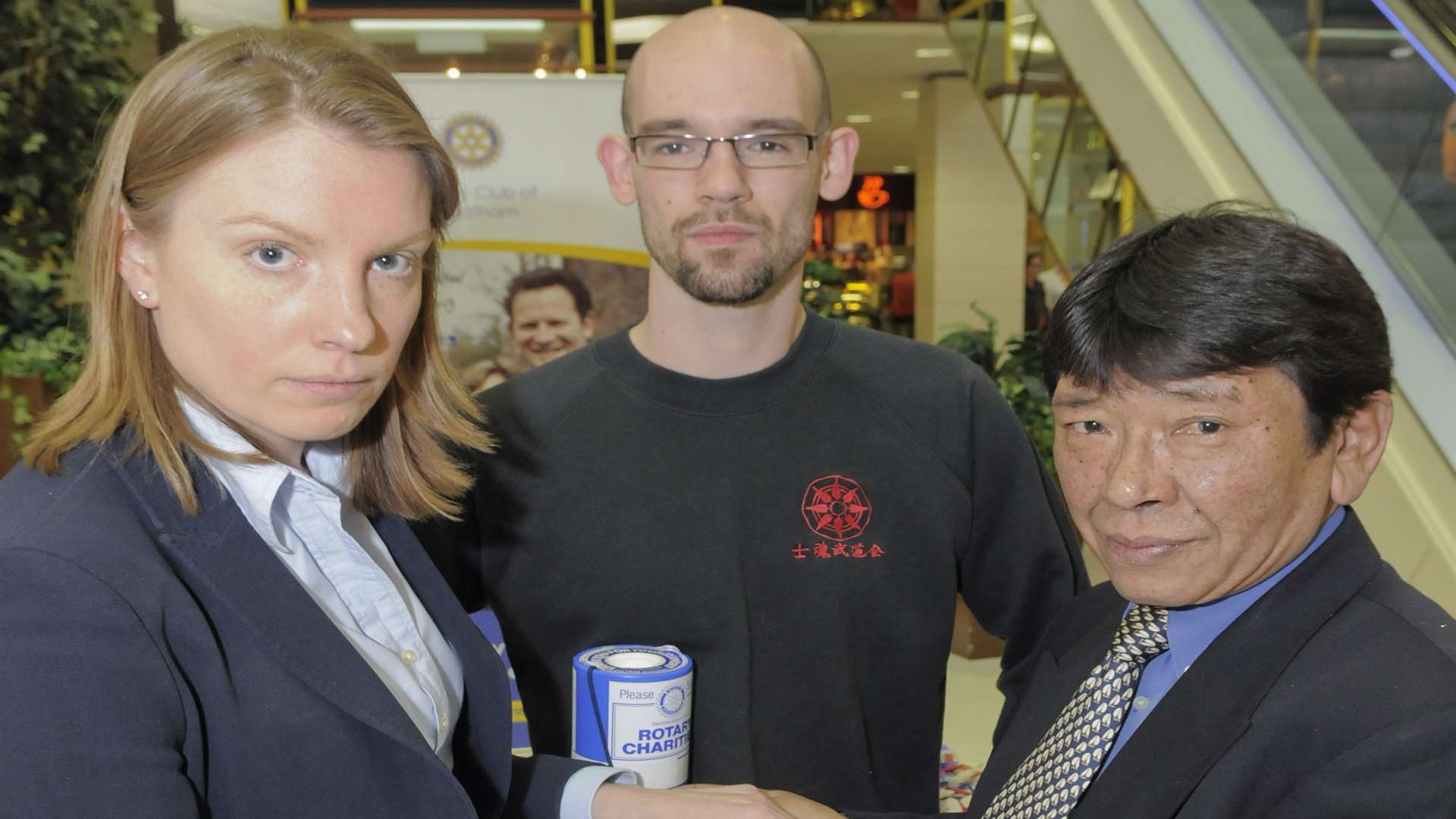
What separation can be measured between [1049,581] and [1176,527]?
740 millimetres

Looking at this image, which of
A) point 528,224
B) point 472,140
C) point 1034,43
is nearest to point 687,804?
point 528,224

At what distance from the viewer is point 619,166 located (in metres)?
2.08

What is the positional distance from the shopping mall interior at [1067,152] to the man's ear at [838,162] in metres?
0.43

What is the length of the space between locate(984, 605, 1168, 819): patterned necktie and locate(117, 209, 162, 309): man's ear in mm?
1024

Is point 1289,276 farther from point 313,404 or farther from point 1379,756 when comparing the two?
point 313,404

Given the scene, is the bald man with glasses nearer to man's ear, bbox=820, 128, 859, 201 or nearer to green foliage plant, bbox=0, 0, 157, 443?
man's ear, bbox=820, 128, 859, 201

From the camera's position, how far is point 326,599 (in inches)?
48.1

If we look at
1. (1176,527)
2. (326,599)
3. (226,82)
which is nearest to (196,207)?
(226,82)

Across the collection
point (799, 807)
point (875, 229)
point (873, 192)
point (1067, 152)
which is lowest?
point (875, 229)

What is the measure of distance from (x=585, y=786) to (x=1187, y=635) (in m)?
0.73

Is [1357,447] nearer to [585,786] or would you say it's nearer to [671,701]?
[671,701]

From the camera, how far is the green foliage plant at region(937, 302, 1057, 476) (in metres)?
5.45

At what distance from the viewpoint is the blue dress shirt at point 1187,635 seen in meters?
1.26

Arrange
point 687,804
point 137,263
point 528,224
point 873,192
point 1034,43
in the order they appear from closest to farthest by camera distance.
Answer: point 137,263, point 687,804, point 528,224, point 1034,43, point 873,192
